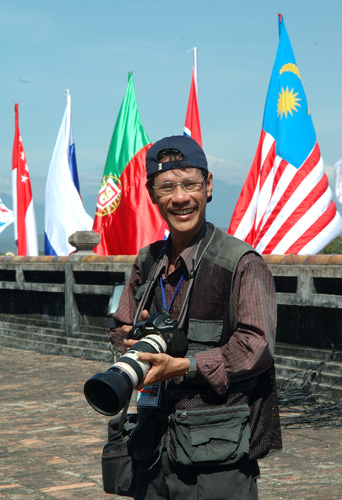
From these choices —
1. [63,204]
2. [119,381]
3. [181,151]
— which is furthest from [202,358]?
[63,204]

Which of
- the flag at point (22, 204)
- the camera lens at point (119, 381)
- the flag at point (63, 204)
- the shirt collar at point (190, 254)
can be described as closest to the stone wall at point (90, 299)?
the flag at point (63, 204)

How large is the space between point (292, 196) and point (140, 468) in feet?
34.7

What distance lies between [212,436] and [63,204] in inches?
671

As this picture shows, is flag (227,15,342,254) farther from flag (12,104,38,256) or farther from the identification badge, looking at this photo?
the identification badge

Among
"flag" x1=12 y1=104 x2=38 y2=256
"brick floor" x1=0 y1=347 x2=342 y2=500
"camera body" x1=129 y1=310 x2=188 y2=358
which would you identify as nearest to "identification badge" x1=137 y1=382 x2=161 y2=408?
"camera body" x1=129 y1=310 x2=188 y2=358

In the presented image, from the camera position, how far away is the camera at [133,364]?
2504 millimetres

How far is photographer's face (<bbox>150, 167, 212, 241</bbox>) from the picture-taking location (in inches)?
117

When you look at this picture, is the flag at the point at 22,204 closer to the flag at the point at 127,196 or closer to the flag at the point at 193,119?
the flag at the point at 127,196

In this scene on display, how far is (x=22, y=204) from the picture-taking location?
66.8ft

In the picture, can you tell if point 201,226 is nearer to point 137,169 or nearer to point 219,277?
point 219,277

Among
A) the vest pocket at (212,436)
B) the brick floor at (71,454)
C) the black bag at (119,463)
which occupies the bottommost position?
the brick floor at (71,454)

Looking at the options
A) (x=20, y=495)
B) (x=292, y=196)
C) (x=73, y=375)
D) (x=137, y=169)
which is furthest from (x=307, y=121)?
(x=20, y=495)

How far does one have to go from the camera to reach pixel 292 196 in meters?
13.2

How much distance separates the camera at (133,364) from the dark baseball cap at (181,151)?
0.54 meters
